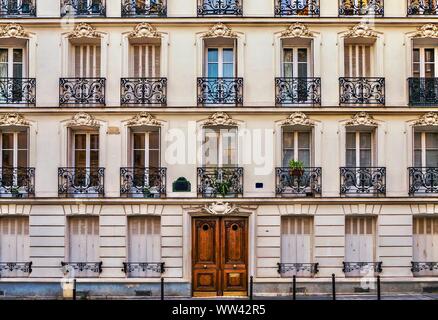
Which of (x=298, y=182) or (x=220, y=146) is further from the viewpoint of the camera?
(x=220, y=146)

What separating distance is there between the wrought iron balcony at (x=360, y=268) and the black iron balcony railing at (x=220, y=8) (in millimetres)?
9101

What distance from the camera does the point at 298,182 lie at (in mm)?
19375

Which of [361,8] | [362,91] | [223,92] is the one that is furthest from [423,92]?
[223,92]

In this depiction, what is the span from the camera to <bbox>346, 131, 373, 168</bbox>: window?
64.5 ft

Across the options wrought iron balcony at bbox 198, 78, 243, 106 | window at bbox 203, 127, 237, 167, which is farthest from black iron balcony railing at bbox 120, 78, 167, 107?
window at bbox 203, 127, 237, 167

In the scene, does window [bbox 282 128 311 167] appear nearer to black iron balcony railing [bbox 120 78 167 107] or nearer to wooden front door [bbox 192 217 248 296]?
wooden front door [bbox 192 217 248 296]

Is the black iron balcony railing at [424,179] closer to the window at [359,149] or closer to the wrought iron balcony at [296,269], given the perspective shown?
the window at [359,149]

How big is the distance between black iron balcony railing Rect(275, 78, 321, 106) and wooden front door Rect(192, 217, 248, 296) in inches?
168

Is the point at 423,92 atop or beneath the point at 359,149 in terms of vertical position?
atop

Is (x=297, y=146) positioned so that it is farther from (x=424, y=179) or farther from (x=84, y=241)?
(x=84, y=241)

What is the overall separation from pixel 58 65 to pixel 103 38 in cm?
175

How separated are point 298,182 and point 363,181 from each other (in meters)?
2.18
